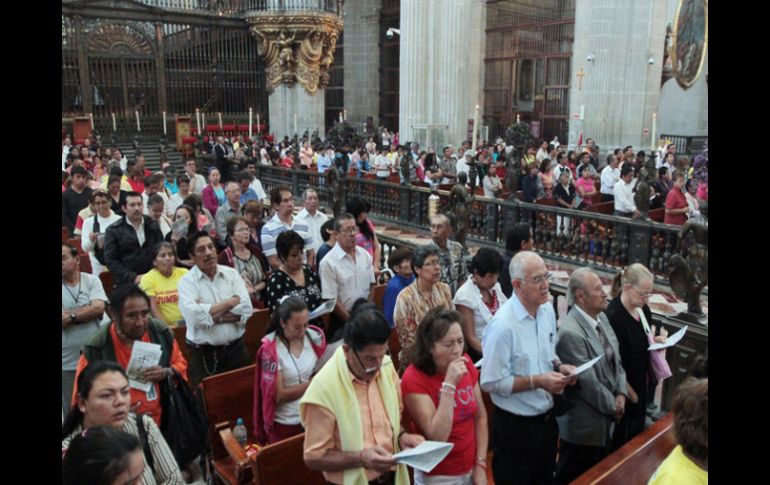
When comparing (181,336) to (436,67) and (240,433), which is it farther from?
(436,67)

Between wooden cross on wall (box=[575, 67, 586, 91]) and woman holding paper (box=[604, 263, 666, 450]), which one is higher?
wooden cross on wall (box=[575, 67, 586, 91])

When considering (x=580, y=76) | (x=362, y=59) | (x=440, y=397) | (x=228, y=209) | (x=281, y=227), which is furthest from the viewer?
(x=362, y=59)

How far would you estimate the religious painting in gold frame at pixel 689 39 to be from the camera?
491 inches

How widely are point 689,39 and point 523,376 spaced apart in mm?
12052

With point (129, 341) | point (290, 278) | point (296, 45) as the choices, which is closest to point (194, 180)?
point (290, 278)

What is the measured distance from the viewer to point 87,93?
74.6 ft

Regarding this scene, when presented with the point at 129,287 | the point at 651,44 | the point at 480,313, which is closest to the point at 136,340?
the point at 129,287

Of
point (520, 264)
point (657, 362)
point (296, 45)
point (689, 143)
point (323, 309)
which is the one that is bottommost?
point (657, 362)

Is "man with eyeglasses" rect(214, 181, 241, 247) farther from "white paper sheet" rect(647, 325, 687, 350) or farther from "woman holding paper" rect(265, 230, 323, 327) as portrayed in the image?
"white paper sheet" rect(647, 325, 687, 350)

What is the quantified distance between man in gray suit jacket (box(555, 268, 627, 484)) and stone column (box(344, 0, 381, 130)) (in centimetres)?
2559

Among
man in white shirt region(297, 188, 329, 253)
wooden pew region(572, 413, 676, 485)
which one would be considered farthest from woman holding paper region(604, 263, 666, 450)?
man in white shirt region(297, 188, 329, 253)

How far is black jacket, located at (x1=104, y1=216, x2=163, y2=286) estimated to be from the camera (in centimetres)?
536

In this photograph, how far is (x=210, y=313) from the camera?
415 centimetres

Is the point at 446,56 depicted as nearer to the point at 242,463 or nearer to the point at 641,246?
the point at 641,246
